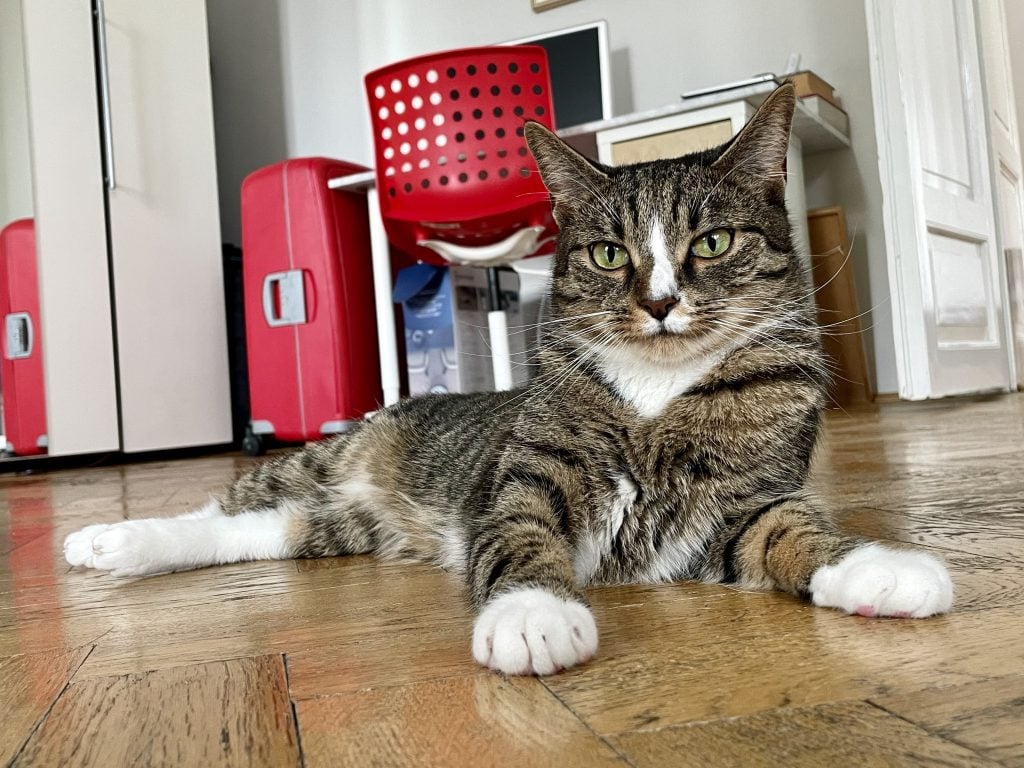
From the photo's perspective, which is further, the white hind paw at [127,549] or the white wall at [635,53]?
the white wall at [635,53]

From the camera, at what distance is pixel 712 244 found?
115cm

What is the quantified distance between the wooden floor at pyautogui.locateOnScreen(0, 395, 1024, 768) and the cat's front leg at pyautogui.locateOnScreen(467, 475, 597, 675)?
2 cm

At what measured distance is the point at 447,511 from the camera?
4.40 ft

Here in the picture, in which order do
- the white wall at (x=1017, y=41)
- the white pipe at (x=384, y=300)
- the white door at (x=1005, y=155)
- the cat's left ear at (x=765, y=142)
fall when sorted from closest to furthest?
the cat's left ear at (x=765, y=142) < the white pipe at (x=384, y=300) < the white door at (x=1005, y=155) < the white wall at (x=1017, y=41)

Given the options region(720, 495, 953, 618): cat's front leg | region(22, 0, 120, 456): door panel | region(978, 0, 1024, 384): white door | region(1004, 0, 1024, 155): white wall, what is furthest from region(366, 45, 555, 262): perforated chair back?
region(1004, 0, 1024, 155): white wall

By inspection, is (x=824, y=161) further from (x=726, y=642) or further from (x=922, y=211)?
(x=726, y=642)

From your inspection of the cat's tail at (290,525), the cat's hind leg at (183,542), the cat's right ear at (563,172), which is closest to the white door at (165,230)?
the cat's tail at (290,525)

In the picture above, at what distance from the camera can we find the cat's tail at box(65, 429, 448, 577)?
4.30ft

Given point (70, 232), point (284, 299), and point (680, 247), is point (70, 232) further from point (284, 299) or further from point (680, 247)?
point (680, 247)

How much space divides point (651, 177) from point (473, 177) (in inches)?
65.3

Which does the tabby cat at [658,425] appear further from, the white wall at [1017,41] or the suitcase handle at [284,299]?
the white wall at [1017,41]

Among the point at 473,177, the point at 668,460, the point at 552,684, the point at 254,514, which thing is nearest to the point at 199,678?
the point at 552,684

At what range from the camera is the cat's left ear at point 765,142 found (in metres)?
1.18

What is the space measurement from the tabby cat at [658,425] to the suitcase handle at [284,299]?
255 cm
